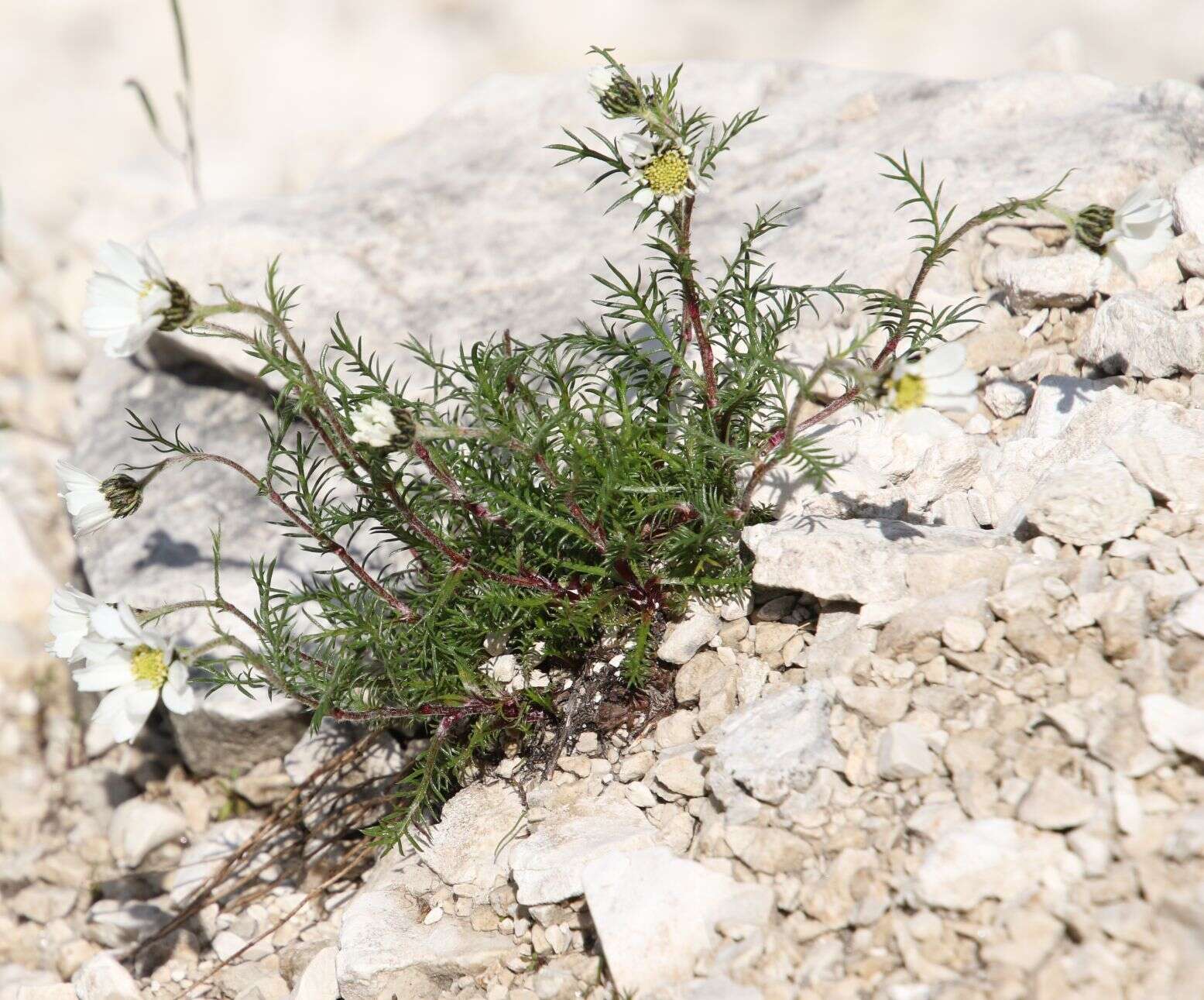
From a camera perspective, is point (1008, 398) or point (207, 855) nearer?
point (1008, 398)

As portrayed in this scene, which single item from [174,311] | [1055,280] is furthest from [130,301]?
[1055,280]

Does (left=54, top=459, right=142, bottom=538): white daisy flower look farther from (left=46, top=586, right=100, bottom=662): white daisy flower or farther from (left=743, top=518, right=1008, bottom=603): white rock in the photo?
(left=743, top=518, right=1008, bottom=603): white rock

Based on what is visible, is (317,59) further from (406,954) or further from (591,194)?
(406,954)

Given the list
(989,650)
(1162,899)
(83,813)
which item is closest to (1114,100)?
(989,650)

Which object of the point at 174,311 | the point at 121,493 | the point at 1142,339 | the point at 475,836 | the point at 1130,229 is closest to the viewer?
the point at 174,311

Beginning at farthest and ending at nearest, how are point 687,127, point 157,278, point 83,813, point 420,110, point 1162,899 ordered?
point 420,110 → point 83,813 → point 687,127 → point 157,278 → point 1162,899

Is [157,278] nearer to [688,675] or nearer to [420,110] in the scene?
[688,675]
